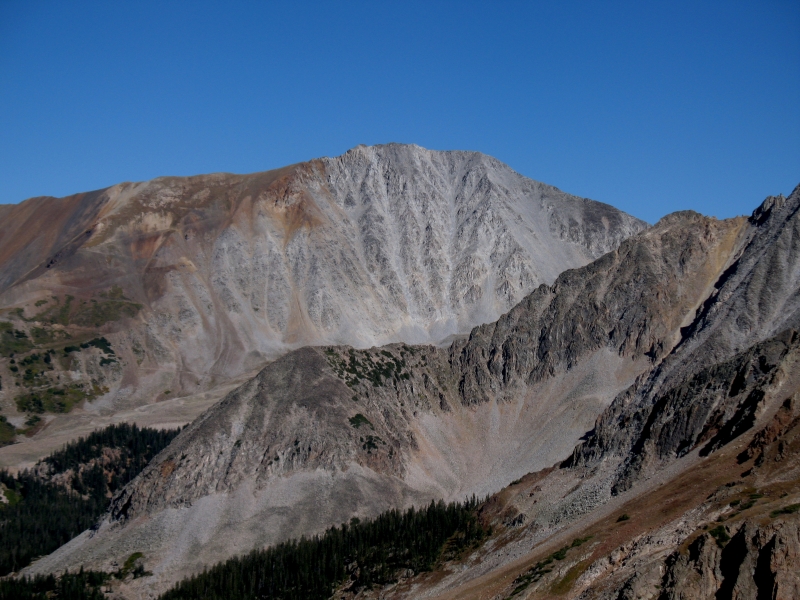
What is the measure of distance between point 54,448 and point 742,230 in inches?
5646

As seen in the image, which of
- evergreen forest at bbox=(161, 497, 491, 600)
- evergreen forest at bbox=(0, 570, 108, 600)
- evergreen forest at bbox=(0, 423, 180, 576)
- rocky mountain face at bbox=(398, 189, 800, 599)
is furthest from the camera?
evergreen forest at bbox=(0, 423, 180, 576)

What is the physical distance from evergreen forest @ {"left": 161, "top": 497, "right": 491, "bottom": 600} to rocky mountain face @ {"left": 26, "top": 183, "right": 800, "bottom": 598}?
6250 mm

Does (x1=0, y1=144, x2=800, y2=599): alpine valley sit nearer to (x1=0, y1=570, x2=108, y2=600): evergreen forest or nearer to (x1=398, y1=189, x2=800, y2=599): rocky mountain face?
(x1=398, y1=189, x2=800, y2=599): rocky mountain face

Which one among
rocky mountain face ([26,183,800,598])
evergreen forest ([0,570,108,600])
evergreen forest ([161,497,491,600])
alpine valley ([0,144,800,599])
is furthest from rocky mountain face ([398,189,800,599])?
evergreen forest ([0,570,108,600])

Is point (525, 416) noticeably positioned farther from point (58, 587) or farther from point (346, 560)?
point (58, 587)

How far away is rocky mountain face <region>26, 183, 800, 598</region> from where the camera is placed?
9456cm

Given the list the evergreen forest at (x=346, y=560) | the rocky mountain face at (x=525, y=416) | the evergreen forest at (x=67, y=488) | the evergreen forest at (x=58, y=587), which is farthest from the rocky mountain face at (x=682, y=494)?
the evergreen forest at (x=67, y=488)

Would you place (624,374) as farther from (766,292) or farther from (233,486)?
(233,486)

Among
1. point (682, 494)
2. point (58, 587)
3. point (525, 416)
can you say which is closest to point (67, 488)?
point (58, 587)

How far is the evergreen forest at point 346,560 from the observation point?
10288 centimetres

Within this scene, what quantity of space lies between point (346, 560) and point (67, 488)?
7749 centimetres

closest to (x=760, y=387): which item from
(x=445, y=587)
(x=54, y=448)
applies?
(x=445, y=587)

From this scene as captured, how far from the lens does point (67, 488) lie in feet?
542

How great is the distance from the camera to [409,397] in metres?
165
